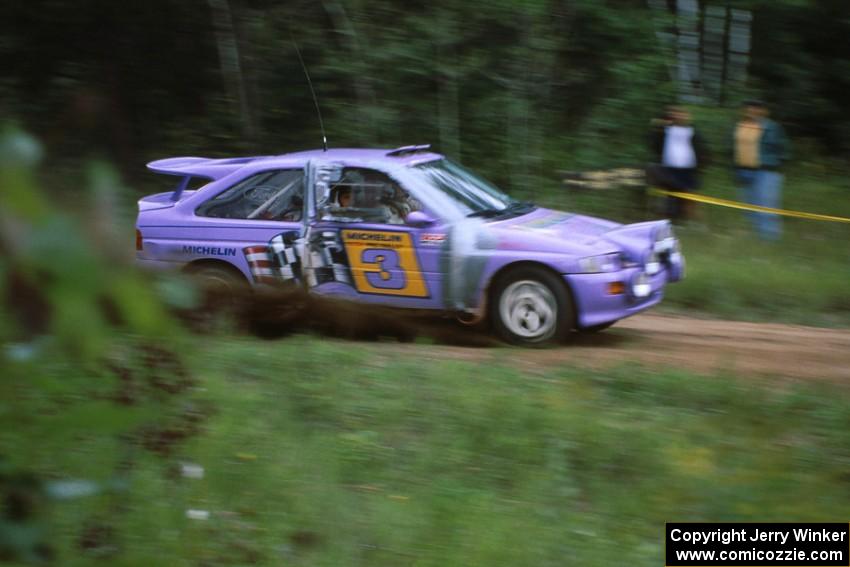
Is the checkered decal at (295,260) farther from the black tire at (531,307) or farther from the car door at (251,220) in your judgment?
the black tire at (531,307)

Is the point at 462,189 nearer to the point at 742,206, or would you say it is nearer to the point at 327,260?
the point at 327,260

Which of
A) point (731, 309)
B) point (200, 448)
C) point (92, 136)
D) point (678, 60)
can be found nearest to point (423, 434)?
point (200, 448)

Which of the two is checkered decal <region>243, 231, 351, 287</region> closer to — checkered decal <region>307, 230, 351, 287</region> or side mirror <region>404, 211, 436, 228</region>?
checkered decal <region>307, 230, 351, 287</region>

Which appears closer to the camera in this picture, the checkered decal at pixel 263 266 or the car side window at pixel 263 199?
the checkered decal at pixel 263 266

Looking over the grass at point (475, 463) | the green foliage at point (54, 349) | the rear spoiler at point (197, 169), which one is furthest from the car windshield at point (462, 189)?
the green foliage at point (54, 349)

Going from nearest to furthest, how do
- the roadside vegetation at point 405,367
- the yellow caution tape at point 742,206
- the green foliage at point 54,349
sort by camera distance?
1. the green foliage at point 54,349
2. the roadside vegetation at point 405,367
3. the yellow caution tape at point 742,206

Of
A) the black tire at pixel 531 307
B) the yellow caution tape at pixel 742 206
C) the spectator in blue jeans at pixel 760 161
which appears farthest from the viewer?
the spectator in blue jeans at pixel 760 161

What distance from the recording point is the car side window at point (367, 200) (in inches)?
321

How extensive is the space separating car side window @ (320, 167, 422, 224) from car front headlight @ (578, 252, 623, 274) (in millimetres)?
1400

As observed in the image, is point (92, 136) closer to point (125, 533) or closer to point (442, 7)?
point (125, 533)

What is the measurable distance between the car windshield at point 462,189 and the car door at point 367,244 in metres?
0.34

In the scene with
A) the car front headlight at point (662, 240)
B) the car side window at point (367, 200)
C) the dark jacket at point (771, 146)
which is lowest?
the car front headlight at point (662, 240)

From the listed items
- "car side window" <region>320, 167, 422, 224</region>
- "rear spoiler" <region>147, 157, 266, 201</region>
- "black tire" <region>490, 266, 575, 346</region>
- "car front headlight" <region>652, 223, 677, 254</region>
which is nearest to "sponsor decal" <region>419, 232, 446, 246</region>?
"car side window" <region>320, 167, 422, 224</region>

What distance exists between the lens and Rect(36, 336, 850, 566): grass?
4.38m
